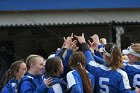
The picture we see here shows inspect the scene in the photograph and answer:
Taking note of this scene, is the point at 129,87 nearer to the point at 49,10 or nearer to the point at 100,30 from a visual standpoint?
the point at 100,30

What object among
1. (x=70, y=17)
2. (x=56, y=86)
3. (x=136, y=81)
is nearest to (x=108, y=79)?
(x=136, y=81)

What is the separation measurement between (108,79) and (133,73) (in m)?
0.34

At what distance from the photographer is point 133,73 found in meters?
4.95

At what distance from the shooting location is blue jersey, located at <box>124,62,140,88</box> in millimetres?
4922

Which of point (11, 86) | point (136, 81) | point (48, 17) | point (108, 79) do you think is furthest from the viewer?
point (48, 17)

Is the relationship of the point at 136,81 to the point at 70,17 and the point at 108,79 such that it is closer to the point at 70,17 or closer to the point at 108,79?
the point at 108,79

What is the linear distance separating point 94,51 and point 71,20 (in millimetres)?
3978

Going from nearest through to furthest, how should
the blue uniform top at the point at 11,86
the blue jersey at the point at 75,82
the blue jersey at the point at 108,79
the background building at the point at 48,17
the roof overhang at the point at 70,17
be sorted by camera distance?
1. the blue jersey at the point at 75,82
2. the blue jersey at the point at 108,79
3. the blue uniform top at the point at 11,86
4. the background building at the point at 48,17
5. the roof overhang at the point at 70,17

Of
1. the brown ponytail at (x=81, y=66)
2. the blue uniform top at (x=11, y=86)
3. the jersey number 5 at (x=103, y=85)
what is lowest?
the blue uniform top at (x=11, y=86)

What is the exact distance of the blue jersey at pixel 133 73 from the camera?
4922 millimetres

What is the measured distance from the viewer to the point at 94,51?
5637 millimetres

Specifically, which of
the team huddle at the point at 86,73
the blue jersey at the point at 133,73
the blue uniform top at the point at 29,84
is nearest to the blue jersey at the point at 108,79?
the team huddle at the point at 86,73

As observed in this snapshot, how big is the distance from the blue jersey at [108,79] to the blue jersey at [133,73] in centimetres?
20

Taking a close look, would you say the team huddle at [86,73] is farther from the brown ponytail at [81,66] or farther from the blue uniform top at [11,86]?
the blue uniform top at [11,86]
